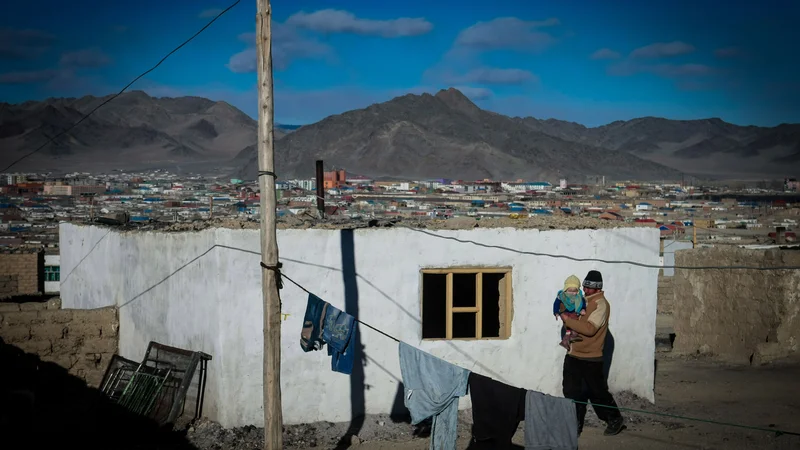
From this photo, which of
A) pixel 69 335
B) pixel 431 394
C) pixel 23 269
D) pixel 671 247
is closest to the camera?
pixel 431 394

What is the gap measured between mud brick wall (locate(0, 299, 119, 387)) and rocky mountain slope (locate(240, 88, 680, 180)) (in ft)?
231

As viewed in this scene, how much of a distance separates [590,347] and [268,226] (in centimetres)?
383

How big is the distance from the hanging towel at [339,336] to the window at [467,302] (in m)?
1.59

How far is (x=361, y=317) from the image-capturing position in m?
9.67

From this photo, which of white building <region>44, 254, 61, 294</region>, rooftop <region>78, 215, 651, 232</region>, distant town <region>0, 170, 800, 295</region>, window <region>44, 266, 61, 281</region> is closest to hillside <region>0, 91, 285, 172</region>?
distant town <region>0, 170, 800, 295</region>

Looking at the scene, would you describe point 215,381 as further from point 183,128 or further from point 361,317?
point 183,128

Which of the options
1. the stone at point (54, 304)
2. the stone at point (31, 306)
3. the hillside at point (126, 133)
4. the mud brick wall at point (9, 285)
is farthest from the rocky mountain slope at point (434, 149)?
the stone at point (31, 306)

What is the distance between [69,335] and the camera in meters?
11.2

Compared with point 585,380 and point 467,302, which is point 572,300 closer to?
point 585,380

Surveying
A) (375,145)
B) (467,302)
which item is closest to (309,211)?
(467,302)

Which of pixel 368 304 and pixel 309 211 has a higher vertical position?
pixel 309 211

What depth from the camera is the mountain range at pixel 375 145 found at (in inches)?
3976

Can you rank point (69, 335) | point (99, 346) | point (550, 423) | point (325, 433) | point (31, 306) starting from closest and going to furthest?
point (550, 423) < point (325, 433) < point (69, 335) < point (99, 346) < point (31, 306)

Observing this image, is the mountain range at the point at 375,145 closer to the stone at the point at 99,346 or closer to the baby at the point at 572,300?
the stone at the point at 99,346
